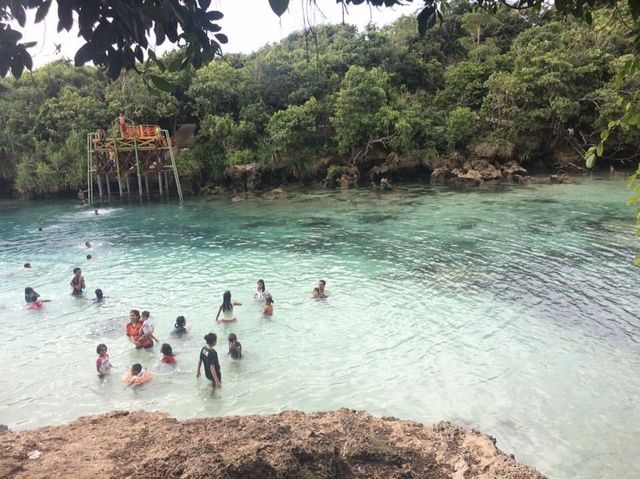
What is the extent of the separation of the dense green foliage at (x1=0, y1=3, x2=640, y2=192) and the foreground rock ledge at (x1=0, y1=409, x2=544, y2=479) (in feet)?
94.0

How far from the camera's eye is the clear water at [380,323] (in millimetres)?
7777

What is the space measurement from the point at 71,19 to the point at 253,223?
2106cm

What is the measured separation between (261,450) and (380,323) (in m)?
7.05

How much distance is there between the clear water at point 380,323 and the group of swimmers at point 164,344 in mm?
222

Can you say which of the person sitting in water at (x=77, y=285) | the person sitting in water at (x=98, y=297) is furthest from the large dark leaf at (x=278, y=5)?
the person sitting in water at (x=77, y=285)

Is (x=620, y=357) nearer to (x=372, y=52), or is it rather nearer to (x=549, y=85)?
(x=549, y=85)

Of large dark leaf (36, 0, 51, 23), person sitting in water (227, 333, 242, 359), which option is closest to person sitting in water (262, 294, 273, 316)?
person sitting in water (227, 333, 242, 359)

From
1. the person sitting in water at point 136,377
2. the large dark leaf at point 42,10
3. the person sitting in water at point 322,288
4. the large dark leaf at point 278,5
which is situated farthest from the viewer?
the person sitting in water at point 322,288

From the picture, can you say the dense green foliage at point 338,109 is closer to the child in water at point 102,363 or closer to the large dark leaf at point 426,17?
the child in water at point 102,363

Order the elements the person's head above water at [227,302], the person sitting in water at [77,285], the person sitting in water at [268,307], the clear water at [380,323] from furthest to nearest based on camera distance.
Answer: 1. the person sitting in water at [77,285]
2. the person sitting in water at [268,307]
3. the person's head above water at [227,302]
4. the clear water at [380,323]

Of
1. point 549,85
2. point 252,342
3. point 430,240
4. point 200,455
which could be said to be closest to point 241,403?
point 252,342

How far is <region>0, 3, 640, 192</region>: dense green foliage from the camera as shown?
32.2m

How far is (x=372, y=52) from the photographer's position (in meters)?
39.6

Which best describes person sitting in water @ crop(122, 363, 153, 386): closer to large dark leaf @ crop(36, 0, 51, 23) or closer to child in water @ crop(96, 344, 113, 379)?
child in water @ crop(96, 344, 113, 379)
